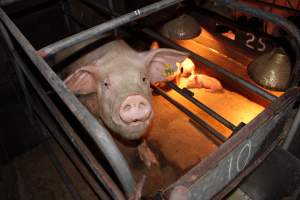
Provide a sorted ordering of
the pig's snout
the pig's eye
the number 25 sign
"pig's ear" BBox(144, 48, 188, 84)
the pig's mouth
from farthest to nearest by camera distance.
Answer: the number 25 sign, "pig's ear" BBox(144, 48, 188, 84), the pig's eye, the pig's mouth, the pig's snout

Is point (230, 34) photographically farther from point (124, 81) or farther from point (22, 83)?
point (22, 83)

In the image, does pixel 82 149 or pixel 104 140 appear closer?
pixel 104 140

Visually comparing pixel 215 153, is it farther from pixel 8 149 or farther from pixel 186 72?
pixel 186 72

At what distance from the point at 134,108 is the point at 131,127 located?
233 millimetres

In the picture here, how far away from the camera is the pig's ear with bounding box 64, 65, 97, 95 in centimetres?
239

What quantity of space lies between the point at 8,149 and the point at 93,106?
0.97 metres

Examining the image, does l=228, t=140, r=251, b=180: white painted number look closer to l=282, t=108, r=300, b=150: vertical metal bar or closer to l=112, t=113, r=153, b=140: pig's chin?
l=282, t=108, r=300, b=150: vertical metal bar

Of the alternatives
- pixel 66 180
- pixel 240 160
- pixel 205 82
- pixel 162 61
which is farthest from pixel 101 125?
pixel 205 82

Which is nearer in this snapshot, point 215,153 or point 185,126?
point 215,153

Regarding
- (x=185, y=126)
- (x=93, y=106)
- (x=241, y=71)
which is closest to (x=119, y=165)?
(x=93, y=106)

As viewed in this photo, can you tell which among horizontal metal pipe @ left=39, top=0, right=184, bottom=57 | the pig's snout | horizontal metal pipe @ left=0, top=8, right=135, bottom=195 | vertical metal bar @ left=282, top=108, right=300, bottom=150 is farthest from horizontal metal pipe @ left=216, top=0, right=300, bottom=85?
horizontal metal pipe @ left=0, top=8, right=135, bottom=195

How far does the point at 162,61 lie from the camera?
8.82ft

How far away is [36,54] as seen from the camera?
1436 millimetres

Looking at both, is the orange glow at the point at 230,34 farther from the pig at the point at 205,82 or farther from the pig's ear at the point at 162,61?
the pig's ear at the point at 162,61
